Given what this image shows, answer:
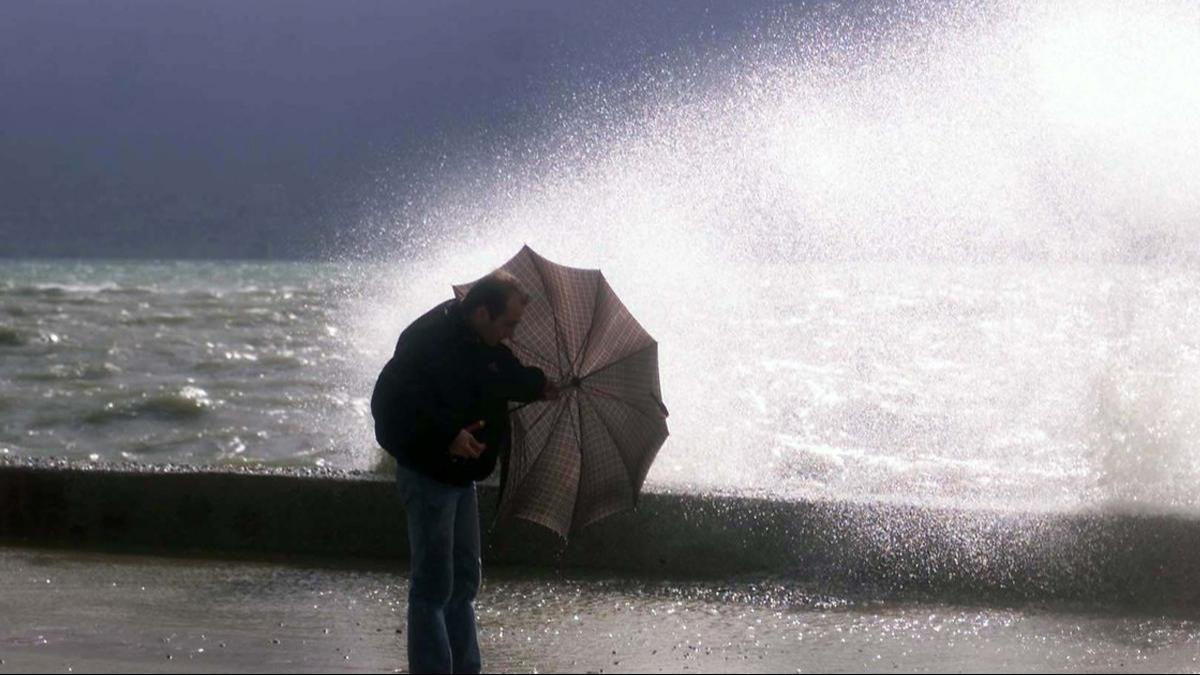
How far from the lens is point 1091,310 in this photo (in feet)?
174

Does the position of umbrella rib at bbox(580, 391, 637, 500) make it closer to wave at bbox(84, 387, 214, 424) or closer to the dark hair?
the dark hair

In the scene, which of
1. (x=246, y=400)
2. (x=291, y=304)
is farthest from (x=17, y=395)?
(x=291, y=304)

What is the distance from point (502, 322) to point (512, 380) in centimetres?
18

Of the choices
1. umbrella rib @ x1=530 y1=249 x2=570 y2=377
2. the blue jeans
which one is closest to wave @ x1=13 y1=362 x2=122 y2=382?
umbrella rib @ x1=530 y1=249 x2=570 y2=377

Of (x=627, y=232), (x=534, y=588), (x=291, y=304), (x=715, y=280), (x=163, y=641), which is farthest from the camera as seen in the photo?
(x=291, y=304)

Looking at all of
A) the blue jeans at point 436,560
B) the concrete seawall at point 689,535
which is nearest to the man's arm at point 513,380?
the blue jeans at point 436,560

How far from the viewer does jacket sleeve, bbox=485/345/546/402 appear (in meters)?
5.01

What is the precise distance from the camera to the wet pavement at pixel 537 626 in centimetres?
573

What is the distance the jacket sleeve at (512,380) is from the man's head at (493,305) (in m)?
0.09

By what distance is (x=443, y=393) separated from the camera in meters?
4.94

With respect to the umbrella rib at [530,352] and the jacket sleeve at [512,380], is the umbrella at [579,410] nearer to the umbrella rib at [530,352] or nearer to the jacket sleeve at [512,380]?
the umbrella rib at [530,352]

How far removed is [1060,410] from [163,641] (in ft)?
51.2

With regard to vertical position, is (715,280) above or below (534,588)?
above

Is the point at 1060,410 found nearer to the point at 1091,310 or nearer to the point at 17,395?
the point at 17,395
